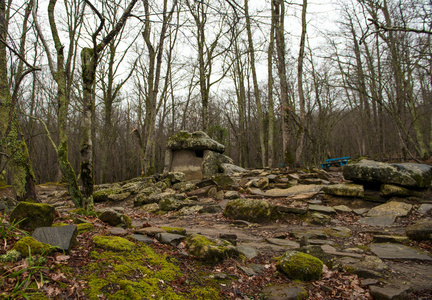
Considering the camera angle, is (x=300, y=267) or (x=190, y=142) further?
(x=190, y=142)

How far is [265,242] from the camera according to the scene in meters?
4.39

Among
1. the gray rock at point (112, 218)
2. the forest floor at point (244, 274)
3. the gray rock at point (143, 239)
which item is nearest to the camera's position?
the forest floor at point (244, 274)

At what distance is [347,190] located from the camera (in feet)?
22.8

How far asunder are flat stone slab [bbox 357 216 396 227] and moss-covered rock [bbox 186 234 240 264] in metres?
3.66

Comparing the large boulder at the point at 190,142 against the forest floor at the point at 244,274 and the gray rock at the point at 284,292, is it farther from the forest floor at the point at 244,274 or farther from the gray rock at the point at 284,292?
the gray rock at the point at 284,292

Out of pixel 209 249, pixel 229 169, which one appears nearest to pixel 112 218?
pixel 209 249

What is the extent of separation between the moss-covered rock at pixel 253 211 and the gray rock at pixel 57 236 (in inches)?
157

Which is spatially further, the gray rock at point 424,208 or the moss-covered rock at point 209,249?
the gray rock at point 424,208

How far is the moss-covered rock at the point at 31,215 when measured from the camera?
271cm

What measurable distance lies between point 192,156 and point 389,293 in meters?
9.69

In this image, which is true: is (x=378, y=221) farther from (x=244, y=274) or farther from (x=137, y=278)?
(x=137, y=278)

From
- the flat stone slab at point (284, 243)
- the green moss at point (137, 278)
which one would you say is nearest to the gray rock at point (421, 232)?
the flat stone slab at point (284, 243)

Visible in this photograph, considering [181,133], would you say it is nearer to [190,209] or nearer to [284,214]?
[190,209]

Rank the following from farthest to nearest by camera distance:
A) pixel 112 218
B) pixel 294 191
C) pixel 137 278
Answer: pixel 294 191 < pixel 112 218 < pixel 137 278
